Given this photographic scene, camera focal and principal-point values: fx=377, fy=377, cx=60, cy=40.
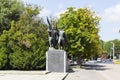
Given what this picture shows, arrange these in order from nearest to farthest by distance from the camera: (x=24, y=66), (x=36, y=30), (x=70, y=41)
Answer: (x=24, y=66) → (x=36, y=30) → (x=70, y=41)

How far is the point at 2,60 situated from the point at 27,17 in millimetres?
7129

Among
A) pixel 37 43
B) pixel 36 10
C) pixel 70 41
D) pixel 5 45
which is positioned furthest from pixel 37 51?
pixel 70 41

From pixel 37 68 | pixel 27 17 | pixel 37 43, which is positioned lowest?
pixel 37 68

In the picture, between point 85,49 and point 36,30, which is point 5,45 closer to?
point 36,30

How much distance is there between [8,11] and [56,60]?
1666 cm

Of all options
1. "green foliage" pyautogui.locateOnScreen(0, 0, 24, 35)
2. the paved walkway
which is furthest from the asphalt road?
"green foliage" pyautogui.locateOnScreen(0, 0, 24, 35)

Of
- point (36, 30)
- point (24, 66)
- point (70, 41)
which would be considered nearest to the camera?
point (24, 66)

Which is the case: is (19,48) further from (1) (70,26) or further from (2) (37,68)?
(1) (70,26)

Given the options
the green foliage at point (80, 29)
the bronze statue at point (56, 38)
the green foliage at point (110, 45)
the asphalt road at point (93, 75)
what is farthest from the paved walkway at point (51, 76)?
the green foliage at point (110, 45)

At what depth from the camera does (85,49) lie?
52.5 m

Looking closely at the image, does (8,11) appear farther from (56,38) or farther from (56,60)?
(56,60)

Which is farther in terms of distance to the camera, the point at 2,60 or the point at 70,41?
the point at 70,41

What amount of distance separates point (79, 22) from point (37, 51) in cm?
1405

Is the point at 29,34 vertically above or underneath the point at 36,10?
underneath
